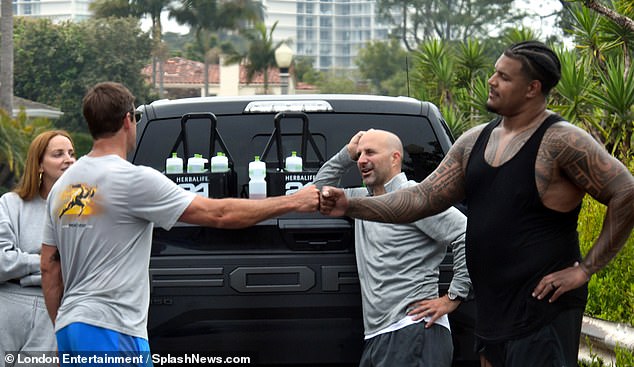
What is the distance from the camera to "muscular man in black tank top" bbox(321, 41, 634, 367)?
449 centimetres

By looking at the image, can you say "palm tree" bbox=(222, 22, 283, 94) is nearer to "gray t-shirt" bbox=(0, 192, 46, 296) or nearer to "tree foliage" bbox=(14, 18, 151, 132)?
"tree foliage" bbox=(14, 18, 151, 132)

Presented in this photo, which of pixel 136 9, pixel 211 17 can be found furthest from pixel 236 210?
pixel 211 17

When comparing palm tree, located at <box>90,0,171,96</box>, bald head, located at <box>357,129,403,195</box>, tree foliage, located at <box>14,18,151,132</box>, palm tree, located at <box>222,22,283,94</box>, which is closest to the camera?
bald head, located at <box>357,129,403,195</box>

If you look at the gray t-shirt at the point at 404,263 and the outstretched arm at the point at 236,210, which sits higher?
the outstretched arm at the point at 236,210

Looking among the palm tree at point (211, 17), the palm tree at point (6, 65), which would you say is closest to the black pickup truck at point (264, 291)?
the palm tree at point (6, 65)

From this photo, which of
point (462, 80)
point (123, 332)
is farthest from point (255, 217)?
point (462, 80)

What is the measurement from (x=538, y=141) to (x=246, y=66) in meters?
99.2

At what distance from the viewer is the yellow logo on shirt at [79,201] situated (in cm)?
470

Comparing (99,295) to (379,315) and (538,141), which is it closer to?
(379,315)

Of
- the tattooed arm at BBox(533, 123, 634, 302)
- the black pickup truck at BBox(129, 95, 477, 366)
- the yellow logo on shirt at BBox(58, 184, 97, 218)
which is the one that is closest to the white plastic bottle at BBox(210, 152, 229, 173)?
the black pickup truck at BBox(129, 95, 477, 366)

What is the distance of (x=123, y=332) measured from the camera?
4.72m

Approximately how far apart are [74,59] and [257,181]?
7684 cm

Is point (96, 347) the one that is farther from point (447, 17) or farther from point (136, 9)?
point (447, 17)

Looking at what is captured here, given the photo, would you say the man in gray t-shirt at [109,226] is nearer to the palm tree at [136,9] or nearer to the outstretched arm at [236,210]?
the outstretched arm at [236,210]
